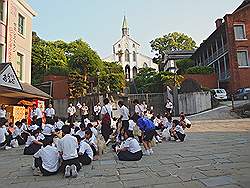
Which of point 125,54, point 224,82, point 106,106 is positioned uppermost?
point 125,54

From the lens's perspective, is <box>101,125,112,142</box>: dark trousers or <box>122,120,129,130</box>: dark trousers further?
<box>101,125,112,142</box>: dark trousers

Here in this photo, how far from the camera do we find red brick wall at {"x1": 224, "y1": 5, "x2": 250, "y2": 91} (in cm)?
2991

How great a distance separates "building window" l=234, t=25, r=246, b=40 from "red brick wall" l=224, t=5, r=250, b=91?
368 mm

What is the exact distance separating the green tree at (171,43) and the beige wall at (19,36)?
1493 inches

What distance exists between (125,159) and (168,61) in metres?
42.3

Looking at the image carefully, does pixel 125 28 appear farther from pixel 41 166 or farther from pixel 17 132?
pixel 41 166

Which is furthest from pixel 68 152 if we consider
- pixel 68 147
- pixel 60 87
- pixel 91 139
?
pixel 60 87

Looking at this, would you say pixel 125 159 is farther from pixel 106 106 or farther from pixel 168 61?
pixel 168 61

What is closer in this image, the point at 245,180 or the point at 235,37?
the point at 245,180

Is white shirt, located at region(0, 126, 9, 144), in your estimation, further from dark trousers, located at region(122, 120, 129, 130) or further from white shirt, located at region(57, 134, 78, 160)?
white shirt, located at region(57, 134, 78, 160)

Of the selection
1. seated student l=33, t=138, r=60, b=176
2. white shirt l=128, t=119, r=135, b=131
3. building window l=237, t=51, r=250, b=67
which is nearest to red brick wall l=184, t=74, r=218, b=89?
building window l=237, t=51, r=250, b=67

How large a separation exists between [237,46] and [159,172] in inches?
1109

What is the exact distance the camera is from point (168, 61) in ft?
159

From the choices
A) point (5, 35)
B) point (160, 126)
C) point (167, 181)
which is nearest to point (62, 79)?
point (5, 35)
